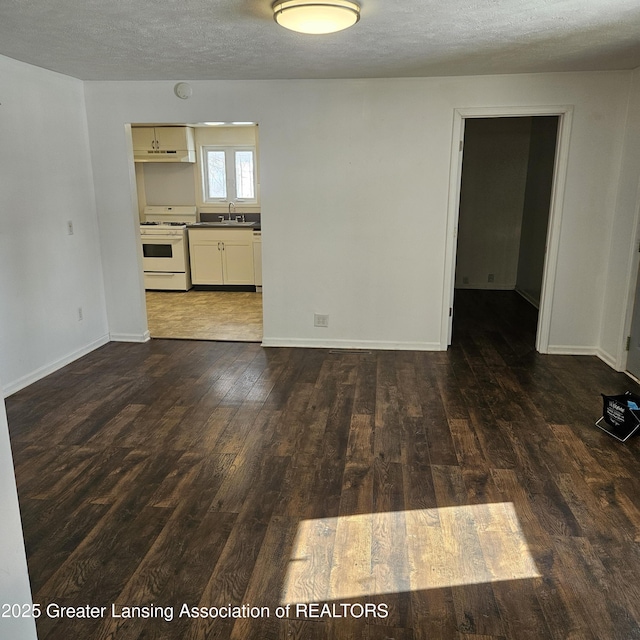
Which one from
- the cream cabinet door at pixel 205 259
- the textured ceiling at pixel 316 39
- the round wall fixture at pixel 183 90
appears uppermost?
the textured ceiling at pixel 316 39

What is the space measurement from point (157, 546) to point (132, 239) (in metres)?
3.36

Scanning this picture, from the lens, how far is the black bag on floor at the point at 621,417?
301 centimetres

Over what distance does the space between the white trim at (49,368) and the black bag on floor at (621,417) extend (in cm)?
381

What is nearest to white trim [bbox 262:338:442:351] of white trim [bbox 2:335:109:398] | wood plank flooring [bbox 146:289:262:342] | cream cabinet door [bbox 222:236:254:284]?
wood plank flooring [bbox 146:289:262:342]

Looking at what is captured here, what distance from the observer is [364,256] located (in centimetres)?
465

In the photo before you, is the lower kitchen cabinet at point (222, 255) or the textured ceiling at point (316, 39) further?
the lower kitchen cabinet at point (222, 255)

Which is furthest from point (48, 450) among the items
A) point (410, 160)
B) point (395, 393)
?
point (410, 160)

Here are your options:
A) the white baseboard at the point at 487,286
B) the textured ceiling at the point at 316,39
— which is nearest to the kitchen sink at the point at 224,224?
the textured ceiling at the point at 316,39

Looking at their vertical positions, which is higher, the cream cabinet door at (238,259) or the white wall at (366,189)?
the white wall at (366,189)

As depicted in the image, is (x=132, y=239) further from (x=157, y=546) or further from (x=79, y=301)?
(x=157, y=546)

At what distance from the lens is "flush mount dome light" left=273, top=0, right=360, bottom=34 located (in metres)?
2.51

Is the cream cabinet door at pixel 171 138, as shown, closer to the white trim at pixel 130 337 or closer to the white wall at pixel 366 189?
the white wall at pixel 366 189

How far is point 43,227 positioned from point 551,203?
4154mm

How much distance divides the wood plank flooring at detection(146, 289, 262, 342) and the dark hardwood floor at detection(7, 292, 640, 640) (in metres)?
1.12
